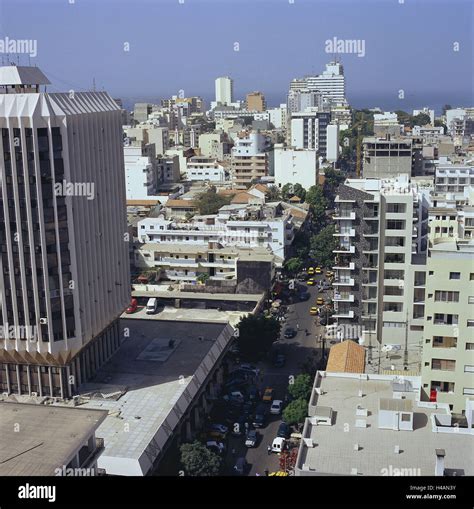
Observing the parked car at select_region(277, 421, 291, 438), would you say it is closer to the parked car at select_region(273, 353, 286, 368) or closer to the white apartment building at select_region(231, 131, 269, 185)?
the parked car at select_region(273, 353, 286, 368)

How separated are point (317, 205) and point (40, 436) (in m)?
19.1

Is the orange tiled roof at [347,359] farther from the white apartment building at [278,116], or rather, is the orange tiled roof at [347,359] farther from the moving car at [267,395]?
the white apartment building at [278,116]

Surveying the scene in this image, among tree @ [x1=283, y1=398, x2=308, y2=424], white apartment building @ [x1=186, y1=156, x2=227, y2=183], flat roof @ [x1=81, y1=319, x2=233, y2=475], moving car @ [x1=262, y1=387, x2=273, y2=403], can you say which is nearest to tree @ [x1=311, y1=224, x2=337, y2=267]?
flat roof @ [x1=81, y1=319, x2=233, y2=475]

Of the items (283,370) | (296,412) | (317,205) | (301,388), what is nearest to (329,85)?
(317,205)

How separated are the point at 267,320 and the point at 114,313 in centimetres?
308

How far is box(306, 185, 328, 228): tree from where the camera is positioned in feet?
76.6

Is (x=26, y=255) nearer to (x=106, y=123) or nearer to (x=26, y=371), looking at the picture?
(x=26, y=371)

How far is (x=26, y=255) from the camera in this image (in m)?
8.22

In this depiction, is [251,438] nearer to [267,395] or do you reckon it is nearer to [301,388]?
[301,388]

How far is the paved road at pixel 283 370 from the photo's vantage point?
8586mm

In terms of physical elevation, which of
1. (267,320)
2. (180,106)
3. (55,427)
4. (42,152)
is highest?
(180,106)

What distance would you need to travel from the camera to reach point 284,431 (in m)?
9.06

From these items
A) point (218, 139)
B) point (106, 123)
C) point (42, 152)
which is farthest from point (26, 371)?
point (218, 139)

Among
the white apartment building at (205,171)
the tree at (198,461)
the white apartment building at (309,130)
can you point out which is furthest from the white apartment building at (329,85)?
the tree at (198,461)
